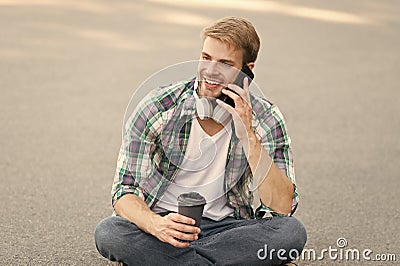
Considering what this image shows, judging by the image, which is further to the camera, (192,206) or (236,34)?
(236,34)

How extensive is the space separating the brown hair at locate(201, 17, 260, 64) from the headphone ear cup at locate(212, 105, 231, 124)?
17 centimetres

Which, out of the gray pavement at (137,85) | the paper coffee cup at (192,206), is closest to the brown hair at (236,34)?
the paper coffee cup at (192,206)

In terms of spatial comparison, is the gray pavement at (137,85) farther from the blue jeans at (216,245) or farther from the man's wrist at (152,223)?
the man's wrist at (152,223)

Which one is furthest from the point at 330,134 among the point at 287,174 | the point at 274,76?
the point at 287,174

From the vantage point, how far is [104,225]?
108 inches

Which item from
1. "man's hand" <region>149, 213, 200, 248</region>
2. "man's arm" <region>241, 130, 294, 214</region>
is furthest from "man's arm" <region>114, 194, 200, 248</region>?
"man's arm" <region>241, 130, 294, 214</region>

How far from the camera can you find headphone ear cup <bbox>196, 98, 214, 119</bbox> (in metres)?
2.68

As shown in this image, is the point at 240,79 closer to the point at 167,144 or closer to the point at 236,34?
the point at 236,34

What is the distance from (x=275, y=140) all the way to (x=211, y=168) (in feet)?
0.71

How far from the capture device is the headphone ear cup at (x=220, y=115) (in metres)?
2.68

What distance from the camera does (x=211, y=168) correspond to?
9.07 feet

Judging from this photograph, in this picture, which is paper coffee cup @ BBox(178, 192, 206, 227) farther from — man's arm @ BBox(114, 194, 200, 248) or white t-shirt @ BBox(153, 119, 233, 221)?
white t-shirt @ BBox(153, 119, 233, 221)

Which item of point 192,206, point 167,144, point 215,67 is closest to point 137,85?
point 167,144

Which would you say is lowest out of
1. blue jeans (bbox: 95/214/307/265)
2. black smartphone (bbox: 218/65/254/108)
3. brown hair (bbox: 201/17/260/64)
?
blue jeans (bbox: 95/214/307/265)
